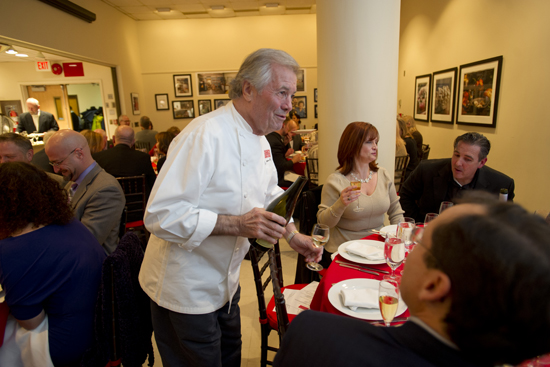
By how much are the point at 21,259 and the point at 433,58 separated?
7.65 meters

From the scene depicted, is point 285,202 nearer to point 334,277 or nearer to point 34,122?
point 334,277

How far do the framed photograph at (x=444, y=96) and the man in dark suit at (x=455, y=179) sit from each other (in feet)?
13.2

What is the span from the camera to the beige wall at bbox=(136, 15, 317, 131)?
9.30 meters

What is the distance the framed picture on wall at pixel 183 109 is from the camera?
976 cm

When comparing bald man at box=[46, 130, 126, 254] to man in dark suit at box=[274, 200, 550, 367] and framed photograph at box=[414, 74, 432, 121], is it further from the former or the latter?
framed photograph at box=[414, 74, 432, 121]

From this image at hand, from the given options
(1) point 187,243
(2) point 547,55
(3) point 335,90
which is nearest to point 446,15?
(2) point 547,55

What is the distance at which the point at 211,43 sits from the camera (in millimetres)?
9430

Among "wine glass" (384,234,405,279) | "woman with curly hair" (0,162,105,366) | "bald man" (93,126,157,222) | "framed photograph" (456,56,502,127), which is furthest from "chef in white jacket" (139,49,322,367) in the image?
"framed photograph" (456,56,502,127)

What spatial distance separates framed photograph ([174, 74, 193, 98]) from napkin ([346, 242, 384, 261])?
29.3 feet

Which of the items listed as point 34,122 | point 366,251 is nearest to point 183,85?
point 34,122

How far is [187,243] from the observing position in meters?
1.22

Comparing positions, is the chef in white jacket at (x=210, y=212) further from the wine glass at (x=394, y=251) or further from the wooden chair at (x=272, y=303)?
the wine glass at (x=394, y=251)

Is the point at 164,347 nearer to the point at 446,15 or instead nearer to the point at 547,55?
the point at 547,55

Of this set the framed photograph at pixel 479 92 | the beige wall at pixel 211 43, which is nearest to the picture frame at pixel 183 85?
the beige wall at pixel 211 43
